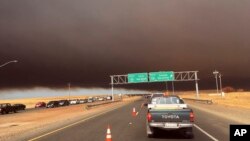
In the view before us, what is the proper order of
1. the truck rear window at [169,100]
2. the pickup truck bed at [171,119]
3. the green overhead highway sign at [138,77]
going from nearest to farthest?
1. the pickup truck bed at [171,119]
2. the truck rear window at [169,100]
3. the green overhead highway sign at [138,77]

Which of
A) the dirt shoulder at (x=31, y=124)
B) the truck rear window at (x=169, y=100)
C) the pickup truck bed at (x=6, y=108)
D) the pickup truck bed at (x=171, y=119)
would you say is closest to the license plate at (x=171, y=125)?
the pickup truck bed at (x=171, y=119)

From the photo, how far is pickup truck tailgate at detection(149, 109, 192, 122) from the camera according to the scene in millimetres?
15273

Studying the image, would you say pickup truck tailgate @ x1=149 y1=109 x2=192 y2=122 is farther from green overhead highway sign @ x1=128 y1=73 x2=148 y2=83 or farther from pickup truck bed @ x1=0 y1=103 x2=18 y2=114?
green overhead highway sign @ x1=128 y1=73 x2=148 y2=83

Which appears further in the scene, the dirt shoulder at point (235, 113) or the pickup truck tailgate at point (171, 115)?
the dirt shoulder at point (235, 113)

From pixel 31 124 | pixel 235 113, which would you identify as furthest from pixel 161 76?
pixel 31 124

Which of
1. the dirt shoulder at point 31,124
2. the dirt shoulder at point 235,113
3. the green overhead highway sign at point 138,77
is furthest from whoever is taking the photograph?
the green overhead highway sign at point 138,77

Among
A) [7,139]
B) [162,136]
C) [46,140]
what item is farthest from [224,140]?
[7,139]

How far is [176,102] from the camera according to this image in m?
18.4

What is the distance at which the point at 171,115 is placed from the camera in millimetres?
15266

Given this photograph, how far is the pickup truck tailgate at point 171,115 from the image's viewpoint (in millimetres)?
15273

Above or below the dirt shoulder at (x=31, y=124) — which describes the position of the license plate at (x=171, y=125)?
above

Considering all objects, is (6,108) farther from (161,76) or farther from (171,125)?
(171,125)

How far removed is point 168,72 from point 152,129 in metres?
80.1

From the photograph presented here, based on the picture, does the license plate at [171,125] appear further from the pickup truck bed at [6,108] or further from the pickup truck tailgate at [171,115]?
the pickup truck bed at [6,108]
